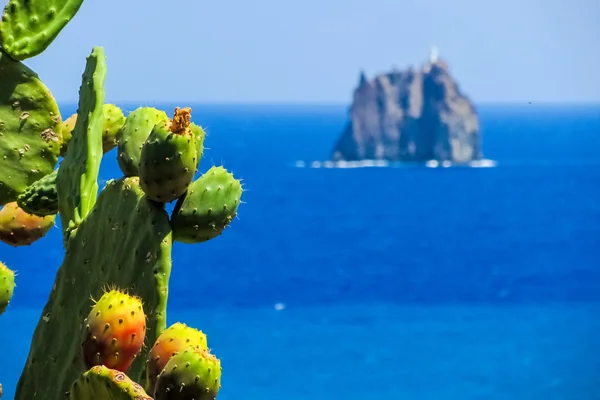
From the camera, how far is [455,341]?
28.3 m

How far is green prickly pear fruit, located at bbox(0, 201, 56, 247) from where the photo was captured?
→ 2291 millimetres

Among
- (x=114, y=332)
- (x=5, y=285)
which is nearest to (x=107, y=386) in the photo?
(x=114, y=332)

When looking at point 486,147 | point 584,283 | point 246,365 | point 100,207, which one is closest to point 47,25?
point 100,207

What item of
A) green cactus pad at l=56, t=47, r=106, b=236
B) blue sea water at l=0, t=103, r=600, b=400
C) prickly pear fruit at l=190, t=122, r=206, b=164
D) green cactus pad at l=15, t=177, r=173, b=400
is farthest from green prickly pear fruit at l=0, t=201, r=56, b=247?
blue sea water at l=0, t=103, r=600, b=400

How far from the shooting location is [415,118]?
195 ft

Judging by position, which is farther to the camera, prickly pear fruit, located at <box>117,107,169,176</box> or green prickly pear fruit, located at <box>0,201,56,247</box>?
green prickly pear fruit, located at <box>0,201,56,247</box>

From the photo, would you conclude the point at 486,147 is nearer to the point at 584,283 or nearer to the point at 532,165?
the point at 532,165

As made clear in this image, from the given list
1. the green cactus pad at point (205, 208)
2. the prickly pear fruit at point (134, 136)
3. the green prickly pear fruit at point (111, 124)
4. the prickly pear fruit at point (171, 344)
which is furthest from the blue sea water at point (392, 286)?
the prickly pear fruit at point (171, 344)

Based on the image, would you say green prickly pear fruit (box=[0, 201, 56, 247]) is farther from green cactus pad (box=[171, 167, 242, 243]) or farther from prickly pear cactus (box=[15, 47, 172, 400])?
green cactus pad (box=[171, 167, 242, 243])

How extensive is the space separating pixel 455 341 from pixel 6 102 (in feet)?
88.4

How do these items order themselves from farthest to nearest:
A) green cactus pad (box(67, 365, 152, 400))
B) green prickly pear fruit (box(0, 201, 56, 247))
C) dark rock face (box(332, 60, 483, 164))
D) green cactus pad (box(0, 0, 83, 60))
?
dark rock face (box(332, 60, 483, 164))
green prickly pear fruit (box(0, 201, 56, 247))
green cactus pad (box(0, 0, 83, 60))
green cactus pad (box(67, 365, 152, 400))

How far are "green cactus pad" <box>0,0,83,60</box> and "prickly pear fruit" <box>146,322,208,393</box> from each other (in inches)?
31.3

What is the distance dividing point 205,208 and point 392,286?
35.7 m

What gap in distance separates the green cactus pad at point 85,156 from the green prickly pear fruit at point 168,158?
27 centimetres
